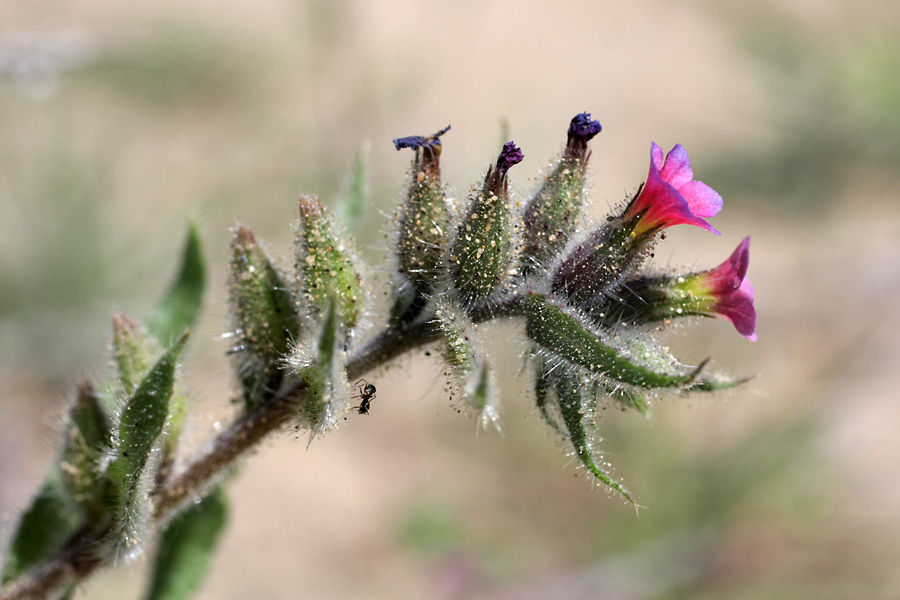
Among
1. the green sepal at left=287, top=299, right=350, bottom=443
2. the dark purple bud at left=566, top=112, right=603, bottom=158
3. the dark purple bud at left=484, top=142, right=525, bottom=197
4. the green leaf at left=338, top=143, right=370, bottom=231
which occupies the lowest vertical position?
the green sepal at left=287, top=299, right=350, bottom=443

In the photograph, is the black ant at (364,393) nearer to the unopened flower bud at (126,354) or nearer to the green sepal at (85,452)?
the unopened flower bud at (126,354)

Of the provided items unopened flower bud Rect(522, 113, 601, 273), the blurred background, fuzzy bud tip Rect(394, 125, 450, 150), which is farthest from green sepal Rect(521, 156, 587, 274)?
the blurred background

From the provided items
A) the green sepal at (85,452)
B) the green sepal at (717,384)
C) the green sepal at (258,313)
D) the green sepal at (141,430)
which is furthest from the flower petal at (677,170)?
the green sepal at (85,452)

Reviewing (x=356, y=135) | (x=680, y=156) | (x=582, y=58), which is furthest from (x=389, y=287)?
(x=582, y=58)

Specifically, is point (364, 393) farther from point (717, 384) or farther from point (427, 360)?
point (427, 360)

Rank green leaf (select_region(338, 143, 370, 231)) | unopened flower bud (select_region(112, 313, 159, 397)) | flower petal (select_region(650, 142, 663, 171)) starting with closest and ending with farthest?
1. flower petal (select_region(650, 142, 663, 171))
2. unopened flower bud (select_region(112, 313, 159, 397))
3. green leaf (select_region(338, 143, 370, 231))

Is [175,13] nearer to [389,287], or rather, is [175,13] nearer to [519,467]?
[519,467]

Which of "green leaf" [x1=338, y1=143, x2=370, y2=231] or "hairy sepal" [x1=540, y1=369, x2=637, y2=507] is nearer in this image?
"hairy sepal" [x1=540, y1=369, x2=637, y2=507]

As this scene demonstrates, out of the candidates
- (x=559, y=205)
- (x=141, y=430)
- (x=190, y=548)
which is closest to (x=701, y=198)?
(x=559, y=205)

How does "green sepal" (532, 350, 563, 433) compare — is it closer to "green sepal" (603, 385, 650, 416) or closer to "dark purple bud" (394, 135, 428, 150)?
"green sepal" (603, 385, 650, 416)
